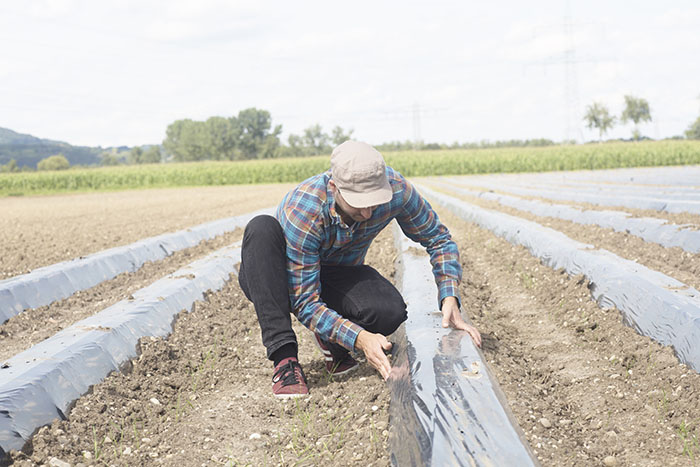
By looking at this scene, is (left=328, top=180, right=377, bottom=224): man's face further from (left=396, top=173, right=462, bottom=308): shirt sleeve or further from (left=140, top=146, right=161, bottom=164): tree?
(left=140, top=146, right=161, bottom=164): tree

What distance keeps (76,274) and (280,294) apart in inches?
124

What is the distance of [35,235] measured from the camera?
8586mm

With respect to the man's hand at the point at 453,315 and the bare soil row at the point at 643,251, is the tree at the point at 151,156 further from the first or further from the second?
the man's hand at the point at 453,315

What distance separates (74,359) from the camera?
2.64 meters

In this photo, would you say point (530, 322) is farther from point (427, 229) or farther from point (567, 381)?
point (427, 229)

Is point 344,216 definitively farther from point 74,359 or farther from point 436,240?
point 74,359

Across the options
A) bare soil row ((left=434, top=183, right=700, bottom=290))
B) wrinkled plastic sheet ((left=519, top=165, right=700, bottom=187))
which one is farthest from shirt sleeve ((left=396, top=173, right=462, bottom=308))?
wrinkled plastic sheet ((left=519, top=165, right=700, bottom=187))

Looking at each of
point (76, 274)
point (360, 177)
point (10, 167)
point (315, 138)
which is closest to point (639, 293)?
point (360, 177)

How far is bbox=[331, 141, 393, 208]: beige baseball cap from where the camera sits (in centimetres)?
218

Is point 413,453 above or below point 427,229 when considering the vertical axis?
below

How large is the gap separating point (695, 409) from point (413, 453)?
1208 millimetres

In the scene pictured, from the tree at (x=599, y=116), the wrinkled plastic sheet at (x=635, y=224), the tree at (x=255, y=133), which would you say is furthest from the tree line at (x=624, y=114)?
the wrinkled plastic sheet at (x=635, y=224)

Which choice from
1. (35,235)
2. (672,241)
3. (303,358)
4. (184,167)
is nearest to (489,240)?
(672,241)

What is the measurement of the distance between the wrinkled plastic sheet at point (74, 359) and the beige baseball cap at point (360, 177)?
Answer: 1.40 metres
